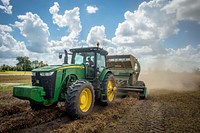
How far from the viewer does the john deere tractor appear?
535 cm

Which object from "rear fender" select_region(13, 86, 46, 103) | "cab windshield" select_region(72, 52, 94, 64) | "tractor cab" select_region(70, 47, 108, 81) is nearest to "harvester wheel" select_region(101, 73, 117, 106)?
"tractor cab" select_region(70, 47, 108, 81)

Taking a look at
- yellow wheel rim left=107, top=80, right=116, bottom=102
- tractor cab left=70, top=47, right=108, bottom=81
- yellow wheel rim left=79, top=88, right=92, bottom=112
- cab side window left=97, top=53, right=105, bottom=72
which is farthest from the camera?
yellow wheel rim left=107, top=80, right=116, bottom=102

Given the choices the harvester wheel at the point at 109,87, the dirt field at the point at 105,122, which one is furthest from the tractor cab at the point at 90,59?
the dirt field at the point at 105,122

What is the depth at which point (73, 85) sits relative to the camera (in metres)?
5.58

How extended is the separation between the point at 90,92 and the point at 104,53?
106 inches

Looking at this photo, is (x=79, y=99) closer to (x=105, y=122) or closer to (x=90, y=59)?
(x=105, y=122)

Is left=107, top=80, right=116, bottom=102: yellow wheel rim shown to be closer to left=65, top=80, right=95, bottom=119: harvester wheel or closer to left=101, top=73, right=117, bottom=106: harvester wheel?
left=101, top=73, right=117, bottom=106: harvester wheel

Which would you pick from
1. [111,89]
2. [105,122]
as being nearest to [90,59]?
[111,89]

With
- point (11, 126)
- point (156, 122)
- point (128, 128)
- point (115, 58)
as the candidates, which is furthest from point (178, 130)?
point (115, 58)

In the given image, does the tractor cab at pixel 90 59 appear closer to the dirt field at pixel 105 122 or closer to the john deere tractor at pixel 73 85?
the john deere tractor at pixel 73 85

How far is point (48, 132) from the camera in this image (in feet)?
15.0

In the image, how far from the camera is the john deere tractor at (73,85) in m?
5.35

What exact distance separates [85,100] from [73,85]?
2.92ft

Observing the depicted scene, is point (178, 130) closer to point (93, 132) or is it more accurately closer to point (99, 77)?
point (93, 132)
